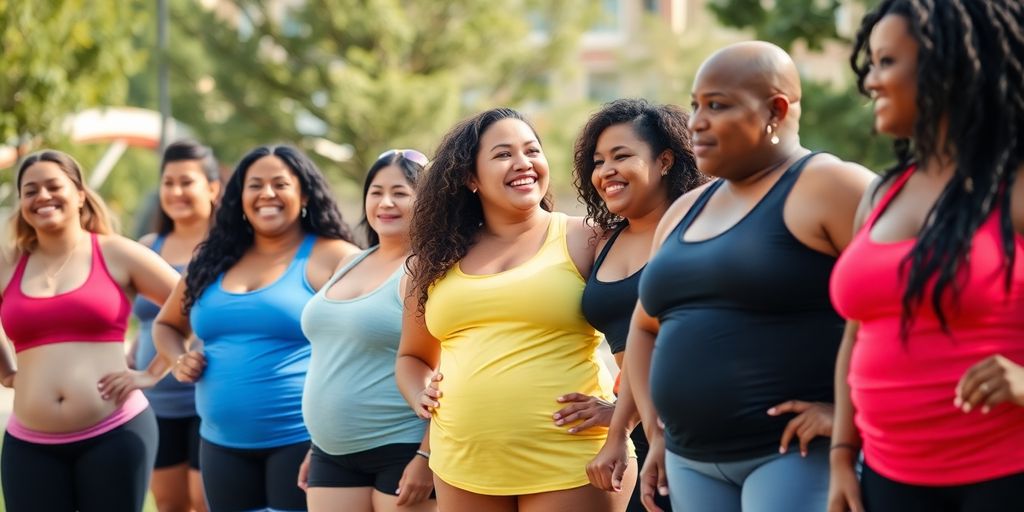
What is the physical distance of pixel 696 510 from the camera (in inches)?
150

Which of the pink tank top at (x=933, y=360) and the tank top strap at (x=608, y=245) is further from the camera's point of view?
the tank top strap at (x=608, y=245)

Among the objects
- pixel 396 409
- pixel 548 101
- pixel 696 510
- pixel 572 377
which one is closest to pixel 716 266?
pixel 696 510

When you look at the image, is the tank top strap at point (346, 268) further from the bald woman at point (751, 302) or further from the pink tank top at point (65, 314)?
the bald woman at point (751, 302)

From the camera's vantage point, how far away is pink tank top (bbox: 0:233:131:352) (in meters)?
6.19

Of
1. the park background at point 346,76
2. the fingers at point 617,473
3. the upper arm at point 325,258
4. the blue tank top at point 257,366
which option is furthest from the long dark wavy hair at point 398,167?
the park background at point 346,76

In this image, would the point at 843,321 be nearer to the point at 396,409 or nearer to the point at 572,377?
the point at 572,377

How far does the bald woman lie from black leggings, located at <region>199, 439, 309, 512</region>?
2441 millimetres

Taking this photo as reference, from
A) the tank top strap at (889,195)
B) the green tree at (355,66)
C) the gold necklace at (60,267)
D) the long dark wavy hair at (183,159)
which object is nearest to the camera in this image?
the tank top strap at (889,195)

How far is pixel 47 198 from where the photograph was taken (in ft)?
21.0

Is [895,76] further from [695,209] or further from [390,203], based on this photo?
[390,203]

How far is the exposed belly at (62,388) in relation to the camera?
20.0 feet

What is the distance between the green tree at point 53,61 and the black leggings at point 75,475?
609 centimetres

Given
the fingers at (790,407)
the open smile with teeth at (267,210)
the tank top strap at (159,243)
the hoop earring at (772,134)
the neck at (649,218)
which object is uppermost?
the hoop earring at (772,134)

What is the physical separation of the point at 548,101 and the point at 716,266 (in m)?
27.6
